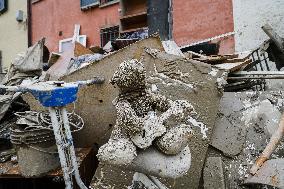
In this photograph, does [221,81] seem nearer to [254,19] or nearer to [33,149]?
[33,149]

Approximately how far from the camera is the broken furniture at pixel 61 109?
3.20 metres

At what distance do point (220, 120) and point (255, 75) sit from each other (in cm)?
94

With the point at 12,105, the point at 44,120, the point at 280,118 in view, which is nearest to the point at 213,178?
the point at 280,118

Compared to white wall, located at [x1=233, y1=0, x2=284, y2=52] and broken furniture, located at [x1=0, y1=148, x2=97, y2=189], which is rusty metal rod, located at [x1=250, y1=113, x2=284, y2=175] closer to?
broken furniture, located at [x1=0, y1=148, x2=97, y2=189]

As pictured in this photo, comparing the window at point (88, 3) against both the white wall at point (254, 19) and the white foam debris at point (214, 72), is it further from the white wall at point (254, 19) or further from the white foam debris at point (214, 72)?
the white foam debris at point (214, 72)

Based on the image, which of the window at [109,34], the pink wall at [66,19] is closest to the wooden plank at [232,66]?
the pink wall at [66,19]

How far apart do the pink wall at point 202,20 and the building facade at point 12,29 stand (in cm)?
787

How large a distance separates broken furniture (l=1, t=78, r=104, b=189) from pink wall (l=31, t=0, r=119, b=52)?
27.1 ft

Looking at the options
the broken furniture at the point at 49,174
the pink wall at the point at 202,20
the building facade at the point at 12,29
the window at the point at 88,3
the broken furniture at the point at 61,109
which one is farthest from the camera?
the building facade at the point at 12,29

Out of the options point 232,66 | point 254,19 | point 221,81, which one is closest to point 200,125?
point 221,81

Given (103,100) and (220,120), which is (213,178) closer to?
(220,120)

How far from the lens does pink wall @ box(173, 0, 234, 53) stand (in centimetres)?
785

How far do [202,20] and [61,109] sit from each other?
5762 millimetres

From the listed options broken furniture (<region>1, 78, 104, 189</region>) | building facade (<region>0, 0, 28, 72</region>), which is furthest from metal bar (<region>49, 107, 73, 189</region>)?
building facade (<region>0, 0, 28, 72</region>)
